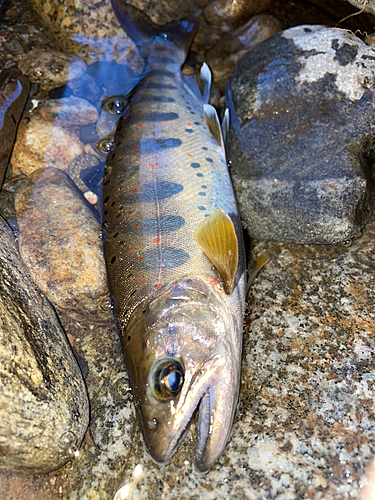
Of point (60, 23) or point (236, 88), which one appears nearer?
point (236, 88)

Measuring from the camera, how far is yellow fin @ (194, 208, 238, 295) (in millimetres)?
2762

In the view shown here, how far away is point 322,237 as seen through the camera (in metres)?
3.30

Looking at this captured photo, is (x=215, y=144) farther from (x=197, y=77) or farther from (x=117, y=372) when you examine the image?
(x=117, y=372)

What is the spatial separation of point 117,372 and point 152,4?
4.28m

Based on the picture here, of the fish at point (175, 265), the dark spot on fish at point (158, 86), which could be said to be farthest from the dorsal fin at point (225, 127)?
the dark spot on fish at point (158, 86)

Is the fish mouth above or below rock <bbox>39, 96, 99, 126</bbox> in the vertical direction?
below

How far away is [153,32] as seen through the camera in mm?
4410

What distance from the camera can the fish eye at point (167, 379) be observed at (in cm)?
232

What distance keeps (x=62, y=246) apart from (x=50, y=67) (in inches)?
94.1

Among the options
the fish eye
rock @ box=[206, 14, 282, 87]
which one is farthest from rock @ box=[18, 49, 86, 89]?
the fish eye

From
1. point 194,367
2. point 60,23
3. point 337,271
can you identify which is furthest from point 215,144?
point 60,23

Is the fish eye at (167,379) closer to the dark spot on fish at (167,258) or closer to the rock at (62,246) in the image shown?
the dark spot on fish at (167,258)

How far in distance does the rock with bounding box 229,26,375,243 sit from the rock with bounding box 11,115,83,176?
1795mm

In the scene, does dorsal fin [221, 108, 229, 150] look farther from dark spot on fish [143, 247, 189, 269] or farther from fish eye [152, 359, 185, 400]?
fish eye [152, 359, 185, 400]
